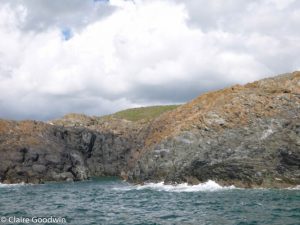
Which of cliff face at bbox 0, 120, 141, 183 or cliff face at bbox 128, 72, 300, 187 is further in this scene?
cliff face at bbox 0, 120, 141, 183

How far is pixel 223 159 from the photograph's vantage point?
74.7 m

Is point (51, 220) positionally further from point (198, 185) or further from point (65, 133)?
point (65, 133)

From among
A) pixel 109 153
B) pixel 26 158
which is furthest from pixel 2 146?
pixel 109 153

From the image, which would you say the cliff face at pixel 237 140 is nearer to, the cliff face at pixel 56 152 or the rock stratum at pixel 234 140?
the rock stratum at pixel 234 140

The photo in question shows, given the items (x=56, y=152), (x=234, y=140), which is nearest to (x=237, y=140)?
(x=234, y=140)

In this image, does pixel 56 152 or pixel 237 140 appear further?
pixel 56 152

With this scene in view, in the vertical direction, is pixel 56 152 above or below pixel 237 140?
above

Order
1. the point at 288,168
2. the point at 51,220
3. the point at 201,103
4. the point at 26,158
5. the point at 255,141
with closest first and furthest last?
the point at 51,220 < the point at 288,168 < the point at 255,141 < the point at 201,103 < the point at 26,158

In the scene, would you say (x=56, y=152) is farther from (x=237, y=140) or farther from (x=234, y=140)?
(x=237, y=140)

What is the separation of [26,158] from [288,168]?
90747 mm

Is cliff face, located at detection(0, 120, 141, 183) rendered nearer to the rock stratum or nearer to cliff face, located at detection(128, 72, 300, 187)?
the rock stratum

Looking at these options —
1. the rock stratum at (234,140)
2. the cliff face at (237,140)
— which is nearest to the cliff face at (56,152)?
the rock stratum at (234,140)

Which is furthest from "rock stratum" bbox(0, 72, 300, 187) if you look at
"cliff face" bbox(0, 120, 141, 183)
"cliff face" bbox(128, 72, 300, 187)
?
A: "cliff face" bbox(0, 120, 141, 183)

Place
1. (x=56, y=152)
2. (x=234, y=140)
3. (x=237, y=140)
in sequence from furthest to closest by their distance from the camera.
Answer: (x=56, y=152)
(x=234, y=140)
(x=237, y=140)
